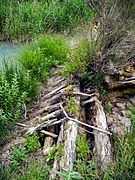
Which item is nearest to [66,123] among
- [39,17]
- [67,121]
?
[67,121]

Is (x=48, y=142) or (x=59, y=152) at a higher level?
(x=48, y=142)

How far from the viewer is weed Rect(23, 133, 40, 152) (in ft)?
7.16

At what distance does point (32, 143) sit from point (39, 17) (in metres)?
4.33

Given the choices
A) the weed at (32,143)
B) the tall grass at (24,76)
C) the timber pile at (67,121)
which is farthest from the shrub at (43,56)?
the weed at (32,143)

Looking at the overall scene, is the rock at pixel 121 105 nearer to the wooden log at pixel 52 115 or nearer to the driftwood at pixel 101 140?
the driftwood at pixel 101 140

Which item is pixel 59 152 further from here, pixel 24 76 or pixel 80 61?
pixel 80 61

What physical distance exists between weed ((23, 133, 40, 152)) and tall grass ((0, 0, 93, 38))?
11.8 ft

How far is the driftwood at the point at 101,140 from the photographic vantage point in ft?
5.87

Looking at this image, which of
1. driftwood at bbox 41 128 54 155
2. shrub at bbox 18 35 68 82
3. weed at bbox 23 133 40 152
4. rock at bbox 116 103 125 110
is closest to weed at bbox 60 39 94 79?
shrub at bbox 18 35 68 82

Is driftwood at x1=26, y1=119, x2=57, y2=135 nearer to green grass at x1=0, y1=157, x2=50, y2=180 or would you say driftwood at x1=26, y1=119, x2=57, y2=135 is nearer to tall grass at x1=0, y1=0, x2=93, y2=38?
green grass at x1=0, y1=157, x2=50, y2=180

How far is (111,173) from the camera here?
1536 millimetres

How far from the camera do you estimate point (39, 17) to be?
5680mm

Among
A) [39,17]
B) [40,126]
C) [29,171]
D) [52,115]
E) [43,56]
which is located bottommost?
[29,171]

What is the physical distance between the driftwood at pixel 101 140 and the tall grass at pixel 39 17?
3.40 metres
